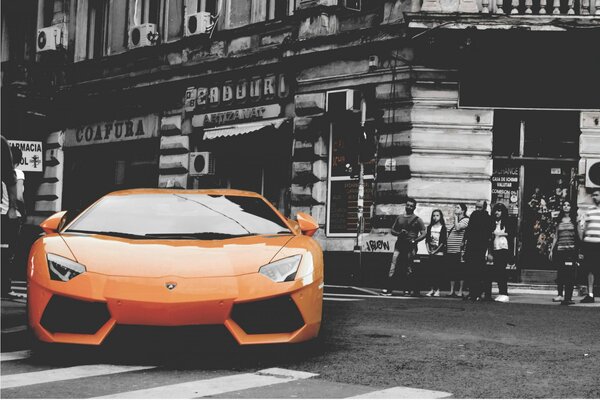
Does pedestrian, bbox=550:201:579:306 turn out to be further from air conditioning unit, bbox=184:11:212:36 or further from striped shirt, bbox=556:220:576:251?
air conditioning unit, bbox=184:11:212:36

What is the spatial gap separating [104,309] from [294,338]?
1.29 metres

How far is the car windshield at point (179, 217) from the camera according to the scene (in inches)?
288

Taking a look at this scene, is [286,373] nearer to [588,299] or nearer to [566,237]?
[588,299]

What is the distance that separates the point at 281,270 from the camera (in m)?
6.77

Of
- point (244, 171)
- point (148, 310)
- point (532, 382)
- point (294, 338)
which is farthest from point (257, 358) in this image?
point (244, 171)

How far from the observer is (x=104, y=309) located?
639 centimetres

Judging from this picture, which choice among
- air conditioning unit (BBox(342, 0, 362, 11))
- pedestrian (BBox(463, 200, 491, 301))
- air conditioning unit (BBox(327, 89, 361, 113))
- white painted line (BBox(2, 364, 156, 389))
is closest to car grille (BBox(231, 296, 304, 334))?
white painted line (BBox(2, 364, 156, 389))

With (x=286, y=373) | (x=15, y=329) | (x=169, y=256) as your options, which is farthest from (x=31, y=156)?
(x=286, y=373)

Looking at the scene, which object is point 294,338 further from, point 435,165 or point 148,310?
point 435,165

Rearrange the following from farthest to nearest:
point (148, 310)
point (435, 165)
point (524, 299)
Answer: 1. point (435, 165)
2. point (524, 299)
3. point (148, 310)

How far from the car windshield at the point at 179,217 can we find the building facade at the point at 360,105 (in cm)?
1047

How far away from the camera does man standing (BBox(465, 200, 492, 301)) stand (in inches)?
582

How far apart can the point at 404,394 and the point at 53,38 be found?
23.1 m

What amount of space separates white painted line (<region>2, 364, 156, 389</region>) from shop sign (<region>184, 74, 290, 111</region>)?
1468 centimetres
